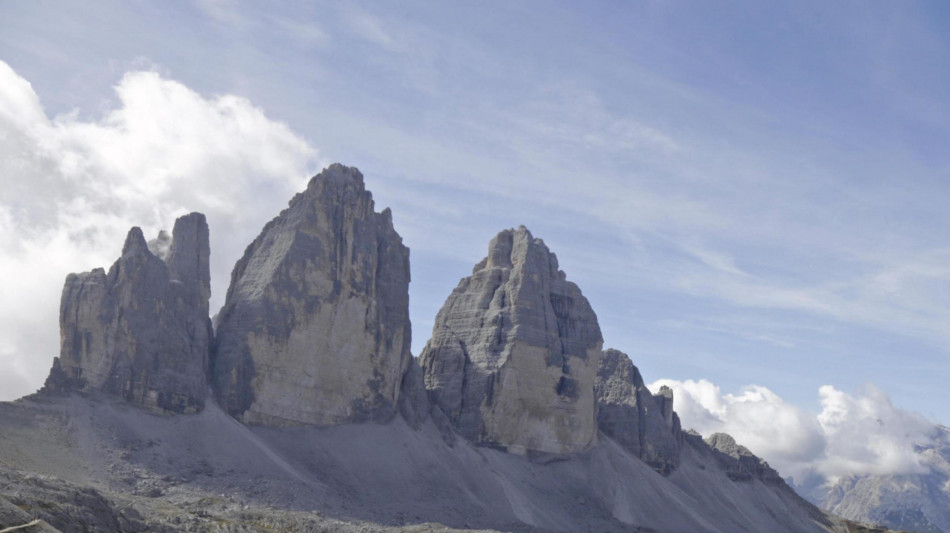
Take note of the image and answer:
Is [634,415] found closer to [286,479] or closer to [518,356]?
[518,356]

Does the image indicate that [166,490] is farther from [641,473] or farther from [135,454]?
[641,473]

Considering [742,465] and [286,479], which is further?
[742,465]

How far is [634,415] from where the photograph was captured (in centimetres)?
16238

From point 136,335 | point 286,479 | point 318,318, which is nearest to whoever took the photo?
point 286,479

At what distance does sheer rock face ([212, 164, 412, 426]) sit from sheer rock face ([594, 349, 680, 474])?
46.0 m

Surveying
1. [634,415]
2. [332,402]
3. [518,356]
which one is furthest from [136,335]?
[634,415]

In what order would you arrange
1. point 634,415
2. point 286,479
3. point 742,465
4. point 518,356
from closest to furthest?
point 286,479, point 518,356, point 634,415, point 742,465

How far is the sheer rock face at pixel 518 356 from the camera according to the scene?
134500mm

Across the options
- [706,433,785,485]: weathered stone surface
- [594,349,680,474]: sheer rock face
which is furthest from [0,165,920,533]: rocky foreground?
[706,433,785,485]: weathered stone surface

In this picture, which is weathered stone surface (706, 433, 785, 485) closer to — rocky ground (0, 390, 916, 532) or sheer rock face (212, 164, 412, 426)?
rocky ground (0, 390, 916, 532)

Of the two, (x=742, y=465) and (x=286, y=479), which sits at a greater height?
(x=742, y=465)

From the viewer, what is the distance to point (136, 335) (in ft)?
332

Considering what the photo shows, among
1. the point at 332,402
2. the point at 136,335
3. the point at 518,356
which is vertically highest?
the point at 518,356

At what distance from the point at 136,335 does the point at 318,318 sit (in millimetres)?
19938
